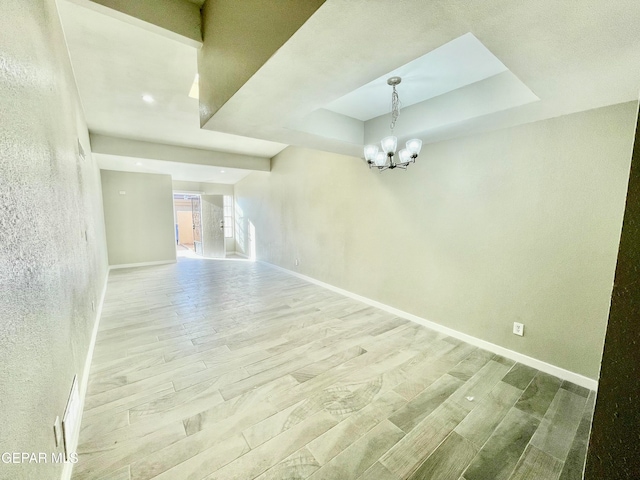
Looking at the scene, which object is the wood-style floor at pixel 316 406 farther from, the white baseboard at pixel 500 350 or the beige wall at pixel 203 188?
the beige wall at pixel 203 188

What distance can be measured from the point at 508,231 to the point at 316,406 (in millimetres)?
2286

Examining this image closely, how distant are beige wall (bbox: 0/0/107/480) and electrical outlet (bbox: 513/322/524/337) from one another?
3.18 m

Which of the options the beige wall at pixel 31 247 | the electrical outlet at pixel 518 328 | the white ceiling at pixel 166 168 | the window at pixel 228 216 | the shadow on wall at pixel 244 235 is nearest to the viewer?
the beige wall at pixel 31 247

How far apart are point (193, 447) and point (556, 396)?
2585mm

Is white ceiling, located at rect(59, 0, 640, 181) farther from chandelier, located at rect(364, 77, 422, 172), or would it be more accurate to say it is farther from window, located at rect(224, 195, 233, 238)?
window, located at rect(224, 195, 233, 238)

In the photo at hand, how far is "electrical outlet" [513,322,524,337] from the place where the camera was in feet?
7.70

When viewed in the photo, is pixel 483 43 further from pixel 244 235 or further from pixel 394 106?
pixel 244 235

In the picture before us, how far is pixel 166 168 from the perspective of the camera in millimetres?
5859

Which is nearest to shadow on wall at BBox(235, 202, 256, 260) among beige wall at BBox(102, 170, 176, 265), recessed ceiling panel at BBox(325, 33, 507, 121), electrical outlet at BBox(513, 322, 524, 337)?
beige wall at BBox(102, 170, 176, 265)

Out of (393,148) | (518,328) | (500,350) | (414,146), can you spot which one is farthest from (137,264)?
(518,328)

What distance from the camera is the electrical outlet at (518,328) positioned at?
7.70 ft

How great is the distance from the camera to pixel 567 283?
2.10 m

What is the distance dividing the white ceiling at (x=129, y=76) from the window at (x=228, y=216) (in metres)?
4.33

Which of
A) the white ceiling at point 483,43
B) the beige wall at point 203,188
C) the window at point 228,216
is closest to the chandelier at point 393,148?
the white ceiling at point 483,43
